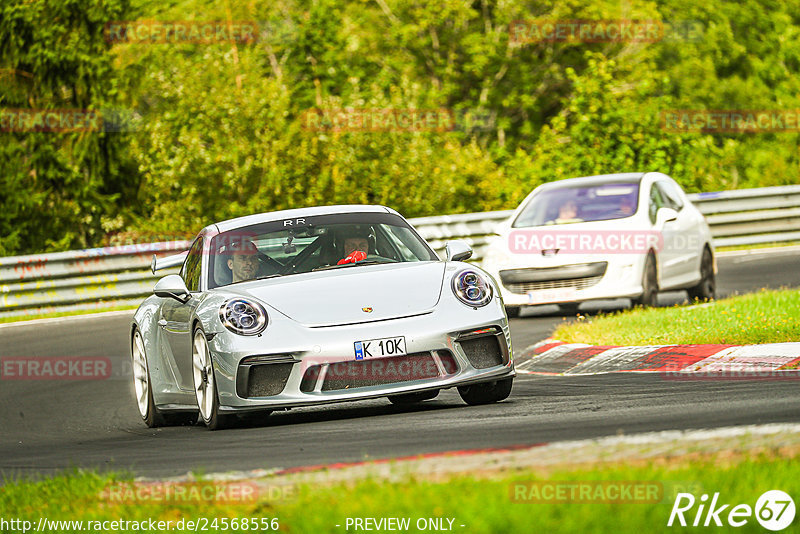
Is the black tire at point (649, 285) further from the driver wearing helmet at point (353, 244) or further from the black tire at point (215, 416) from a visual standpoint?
the black tire at point (215, 416)

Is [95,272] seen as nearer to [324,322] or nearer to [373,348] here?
[324,322]

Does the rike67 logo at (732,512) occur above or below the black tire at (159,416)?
above

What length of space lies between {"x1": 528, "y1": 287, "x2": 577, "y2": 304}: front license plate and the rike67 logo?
36.1ft

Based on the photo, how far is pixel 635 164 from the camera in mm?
27656

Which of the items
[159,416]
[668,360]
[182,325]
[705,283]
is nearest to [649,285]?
[705,283]

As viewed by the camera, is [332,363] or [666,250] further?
[666,250]

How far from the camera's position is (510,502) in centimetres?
486

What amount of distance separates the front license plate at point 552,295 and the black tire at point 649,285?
0.70 metres

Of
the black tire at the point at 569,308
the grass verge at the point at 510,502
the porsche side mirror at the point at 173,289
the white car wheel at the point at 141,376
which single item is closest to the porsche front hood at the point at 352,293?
the porsche side mirror at the point at 173,289

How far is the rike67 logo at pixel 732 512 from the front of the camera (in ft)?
14.6

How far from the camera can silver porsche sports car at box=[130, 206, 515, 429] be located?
8367mm

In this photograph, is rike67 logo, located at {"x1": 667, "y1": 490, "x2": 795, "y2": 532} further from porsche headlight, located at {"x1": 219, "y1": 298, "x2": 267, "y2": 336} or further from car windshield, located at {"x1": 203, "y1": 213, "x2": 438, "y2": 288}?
car windshield, located at {"x1": 203, "y1": 213, "x2": 438, "y2": 288}

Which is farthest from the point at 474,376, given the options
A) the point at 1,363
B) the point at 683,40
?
the point at 683,40

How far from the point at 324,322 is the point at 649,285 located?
776cm
